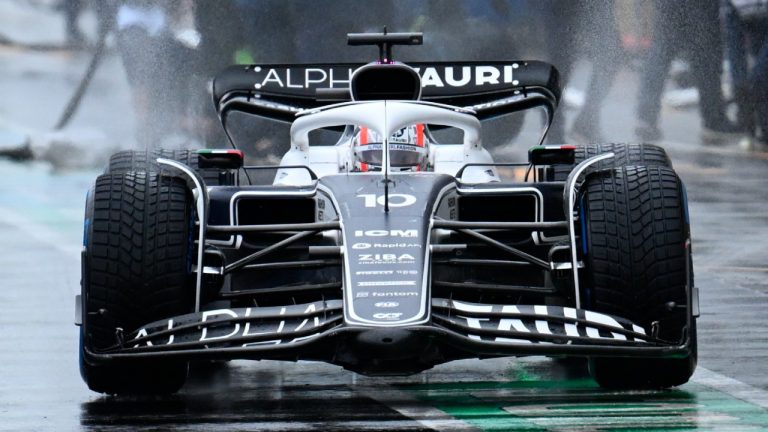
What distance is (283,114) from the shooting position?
37.1ft

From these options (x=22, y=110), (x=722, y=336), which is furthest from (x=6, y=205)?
(x=722, y=336)

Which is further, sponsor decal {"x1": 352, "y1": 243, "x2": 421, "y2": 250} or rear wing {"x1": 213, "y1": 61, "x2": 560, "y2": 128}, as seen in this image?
rear wing {"x1": 213, "y1": 61, "x2": 560, "y2": 128}

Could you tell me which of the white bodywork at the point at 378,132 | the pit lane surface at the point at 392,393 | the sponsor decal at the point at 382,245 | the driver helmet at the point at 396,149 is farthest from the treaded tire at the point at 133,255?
the driver helmet at the point at 396,149

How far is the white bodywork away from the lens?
30.2 ft

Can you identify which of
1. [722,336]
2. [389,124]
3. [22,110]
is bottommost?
[722,336]

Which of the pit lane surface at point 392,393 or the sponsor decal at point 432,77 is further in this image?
the sponsor decal at point 432,77

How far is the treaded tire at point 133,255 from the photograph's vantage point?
25.0 feet

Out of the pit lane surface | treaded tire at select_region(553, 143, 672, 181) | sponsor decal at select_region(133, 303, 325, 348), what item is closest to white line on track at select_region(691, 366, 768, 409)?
the pit lane surface

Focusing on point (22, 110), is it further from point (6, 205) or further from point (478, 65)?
point (478, 65)

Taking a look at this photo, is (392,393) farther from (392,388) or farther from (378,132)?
(378,132)

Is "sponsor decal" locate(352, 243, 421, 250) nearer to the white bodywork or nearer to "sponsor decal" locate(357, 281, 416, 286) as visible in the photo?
"sponsor decal" locate(357, 281, 416, 286)

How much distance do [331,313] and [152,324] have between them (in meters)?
0.76

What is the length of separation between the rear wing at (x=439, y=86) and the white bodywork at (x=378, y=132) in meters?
0.99

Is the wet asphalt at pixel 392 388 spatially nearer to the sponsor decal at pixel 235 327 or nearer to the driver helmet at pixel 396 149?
the sponsor decal at pixel 235 327
